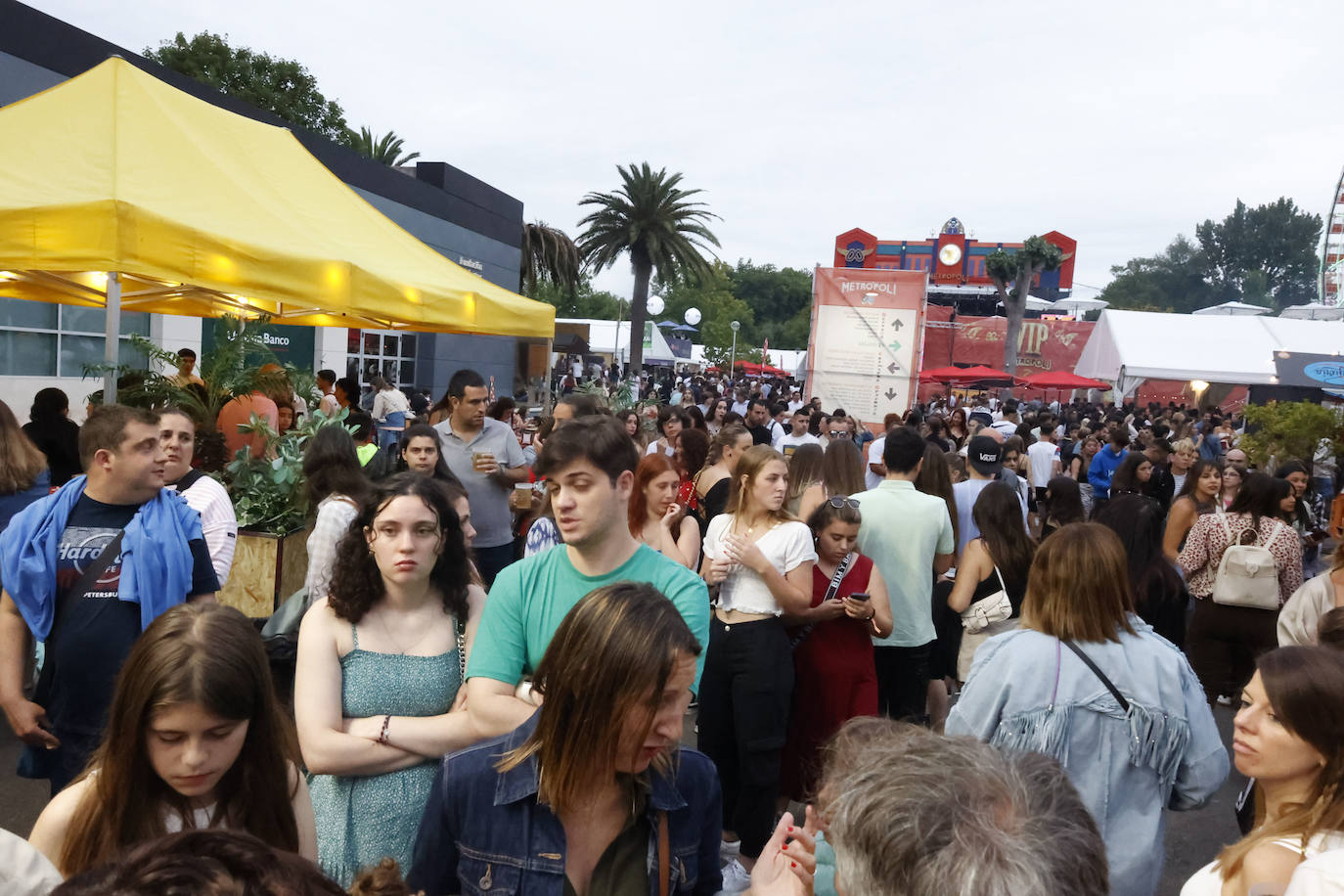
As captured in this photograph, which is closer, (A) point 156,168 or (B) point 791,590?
(B) point 791,590

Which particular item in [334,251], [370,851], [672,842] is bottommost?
[370,851]

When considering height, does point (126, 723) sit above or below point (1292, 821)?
above

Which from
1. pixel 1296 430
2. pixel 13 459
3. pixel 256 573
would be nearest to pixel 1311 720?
pixel 256 573

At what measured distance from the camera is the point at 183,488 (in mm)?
4012

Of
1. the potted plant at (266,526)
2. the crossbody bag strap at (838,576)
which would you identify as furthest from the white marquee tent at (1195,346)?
the potted plant at (266,526)

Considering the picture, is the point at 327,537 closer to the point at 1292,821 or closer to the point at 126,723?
the point at 126,723

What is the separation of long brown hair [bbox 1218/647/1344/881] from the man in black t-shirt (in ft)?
10.5

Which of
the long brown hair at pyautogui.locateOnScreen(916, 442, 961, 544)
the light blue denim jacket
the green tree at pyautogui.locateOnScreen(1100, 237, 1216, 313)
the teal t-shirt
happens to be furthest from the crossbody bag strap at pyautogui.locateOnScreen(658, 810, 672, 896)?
the green tree at pyautogui.locateOnScreen(1100, 237, 1216, 313)

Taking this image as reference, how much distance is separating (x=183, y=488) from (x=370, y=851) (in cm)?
217

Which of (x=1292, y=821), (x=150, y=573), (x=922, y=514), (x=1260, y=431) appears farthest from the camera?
(x=1260, y=431)

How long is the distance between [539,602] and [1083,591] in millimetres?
1650

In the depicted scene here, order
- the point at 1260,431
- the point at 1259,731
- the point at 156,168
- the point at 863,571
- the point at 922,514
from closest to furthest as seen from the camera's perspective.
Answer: the point at 1259,731, the point at 863,571, the point at 922,514, the point at 156,168, the point at 1260,431

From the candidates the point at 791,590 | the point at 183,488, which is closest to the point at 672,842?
the point at 791,590

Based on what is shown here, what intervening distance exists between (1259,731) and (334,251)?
6.22 m
